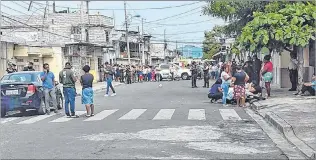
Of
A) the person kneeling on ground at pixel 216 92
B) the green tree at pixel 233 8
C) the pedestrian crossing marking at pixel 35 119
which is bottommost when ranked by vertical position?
the pedestrian crossing marking at pixel 35 119

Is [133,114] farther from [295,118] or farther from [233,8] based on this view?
[233,8]

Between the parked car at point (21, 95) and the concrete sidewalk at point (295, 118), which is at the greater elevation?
the parked car at point (21, 95)

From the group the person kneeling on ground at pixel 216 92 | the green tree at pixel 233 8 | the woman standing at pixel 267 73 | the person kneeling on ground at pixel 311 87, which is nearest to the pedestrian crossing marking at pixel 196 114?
the person kneeling on ground at pixel 216 92

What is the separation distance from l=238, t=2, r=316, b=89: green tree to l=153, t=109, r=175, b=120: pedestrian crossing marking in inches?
144

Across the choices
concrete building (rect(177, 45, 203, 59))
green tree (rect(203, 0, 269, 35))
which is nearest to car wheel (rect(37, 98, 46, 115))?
green tree (rect(203, 0, 269, 35))

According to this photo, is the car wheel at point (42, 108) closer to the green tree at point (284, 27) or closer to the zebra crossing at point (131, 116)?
the zebra crossing at point (131, 116)

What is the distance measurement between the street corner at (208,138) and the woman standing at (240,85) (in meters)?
Result: 5.23

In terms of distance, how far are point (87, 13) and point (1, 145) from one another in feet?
156

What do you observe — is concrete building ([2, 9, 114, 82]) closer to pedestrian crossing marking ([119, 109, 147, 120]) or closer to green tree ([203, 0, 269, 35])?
green tree ([203, 0, 269, 35])

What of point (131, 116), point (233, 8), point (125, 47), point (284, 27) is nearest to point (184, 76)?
point (125, 47)

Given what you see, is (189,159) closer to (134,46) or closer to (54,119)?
(54,119)

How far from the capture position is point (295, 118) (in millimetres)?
13258

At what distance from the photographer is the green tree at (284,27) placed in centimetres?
1767

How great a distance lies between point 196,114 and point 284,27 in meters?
4.78
